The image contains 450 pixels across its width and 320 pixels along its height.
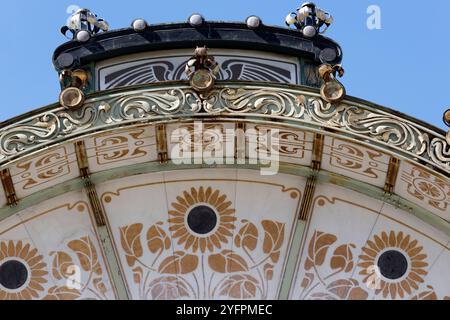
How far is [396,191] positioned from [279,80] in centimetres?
166

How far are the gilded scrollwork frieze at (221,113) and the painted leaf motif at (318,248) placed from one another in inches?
42.7

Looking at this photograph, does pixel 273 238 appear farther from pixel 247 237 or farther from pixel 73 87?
pixel 73 87

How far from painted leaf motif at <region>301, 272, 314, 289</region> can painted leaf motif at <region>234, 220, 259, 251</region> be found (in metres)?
0.55

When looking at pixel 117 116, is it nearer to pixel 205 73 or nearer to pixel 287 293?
pixel 205 73

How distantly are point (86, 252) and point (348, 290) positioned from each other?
242cm

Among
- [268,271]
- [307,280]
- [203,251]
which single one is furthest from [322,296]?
[203,251]

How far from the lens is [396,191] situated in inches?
650

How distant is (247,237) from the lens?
54.7 feet

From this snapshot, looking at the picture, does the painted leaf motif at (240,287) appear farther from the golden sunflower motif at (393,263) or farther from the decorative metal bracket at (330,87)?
the decorative metal bracket at (330,87)

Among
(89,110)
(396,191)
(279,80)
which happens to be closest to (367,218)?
(396,191)

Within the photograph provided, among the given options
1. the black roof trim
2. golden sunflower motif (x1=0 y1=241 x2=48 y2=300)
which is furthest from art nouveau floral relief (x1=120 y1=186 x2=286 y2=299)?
the black roof trim

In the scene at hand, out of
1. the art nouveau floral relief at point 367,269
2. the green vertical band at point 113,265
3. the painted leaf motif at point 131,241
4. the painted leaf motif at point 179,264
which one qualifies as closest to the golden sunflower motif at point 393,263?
the art nouveau floral relief at point 367,269

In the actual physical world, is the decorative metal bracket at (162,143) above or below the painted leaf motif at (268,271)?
above

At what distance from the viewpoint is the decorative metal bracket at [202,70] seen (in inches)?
644
